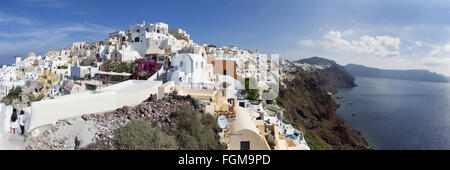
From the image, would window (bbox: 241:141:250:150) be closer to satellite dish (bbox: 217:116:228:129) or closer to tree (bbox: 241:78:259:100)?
satellite dish (bbox: 217:116:228:129)

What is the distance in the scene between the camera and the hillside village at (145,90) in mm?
5711

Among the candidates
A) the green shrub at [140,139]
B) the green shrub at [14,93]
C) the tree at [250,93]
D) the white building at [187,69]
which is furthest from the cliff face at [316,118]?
the green shrub at [14,93]

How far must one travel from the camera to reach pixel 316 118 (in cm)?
2945

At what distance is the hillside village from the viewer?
5.71 meters

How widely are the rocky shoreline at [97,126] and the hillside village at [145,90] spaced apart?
68 mm

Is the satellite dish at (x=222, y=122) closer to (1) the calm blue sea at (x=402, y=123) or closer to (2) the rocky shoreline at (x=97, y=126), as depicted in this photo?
(2) the rocky shoreline at (x=97, y=126)

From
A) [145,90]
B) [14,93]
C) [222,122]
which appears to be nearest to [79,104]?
[145,90]

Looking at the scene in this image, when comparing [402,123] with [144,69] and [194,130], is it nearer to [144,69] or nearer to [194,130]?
[144,69]

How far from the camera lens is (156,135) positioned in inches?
208

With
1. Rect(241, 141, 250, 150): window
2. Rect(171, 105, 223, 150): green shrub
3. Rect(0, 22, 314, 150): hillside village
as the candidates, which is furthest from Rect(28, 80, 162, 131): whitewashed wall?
Rect(241, 141, 250, 150): window

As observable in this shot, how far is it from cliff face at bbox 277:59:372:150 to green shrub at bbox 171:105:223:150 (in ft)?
36.1
